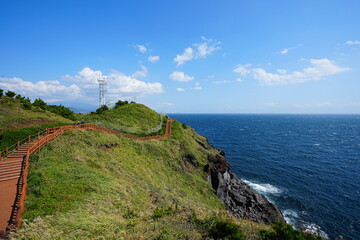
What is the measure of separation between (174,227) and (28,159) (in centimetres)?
1625

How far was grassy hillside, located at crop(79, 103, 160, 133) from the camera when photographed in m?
36.7

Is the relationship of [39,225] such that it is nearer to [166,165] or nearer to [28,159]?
[28,159]

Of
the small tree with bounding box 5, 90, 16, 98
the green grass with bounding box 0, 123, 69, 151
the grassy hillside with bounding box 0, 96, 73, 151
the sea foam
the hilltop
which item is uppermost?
the small tree with bounding box 5, 90, 16, 98

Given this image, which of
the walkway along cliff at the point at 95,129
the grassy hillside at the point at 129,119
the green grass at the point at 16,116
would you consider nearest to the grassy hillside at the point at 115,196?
the walkway along cliff at the point at 95,129

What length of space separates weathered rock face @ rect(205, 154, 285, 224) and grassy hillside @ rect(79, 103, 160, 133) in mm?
17285

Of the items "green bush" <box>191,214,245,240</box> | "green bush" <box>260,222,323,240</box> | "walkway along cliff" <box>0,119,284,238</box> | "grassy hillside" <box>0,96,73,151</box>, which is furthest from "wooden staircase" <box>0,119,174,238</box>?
"green bush" <box>260,222,323,240</box>

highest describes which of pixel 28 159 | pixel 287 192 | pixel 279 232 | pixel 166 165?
pixel 28 159

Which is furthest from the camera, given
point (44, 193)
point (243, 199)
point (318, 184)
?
point (318, 184)

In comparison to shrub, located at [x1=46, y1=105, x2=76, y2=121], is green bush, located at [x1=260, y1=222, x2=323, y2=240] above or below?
below

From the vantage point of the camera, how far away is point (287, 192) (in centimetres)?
3562

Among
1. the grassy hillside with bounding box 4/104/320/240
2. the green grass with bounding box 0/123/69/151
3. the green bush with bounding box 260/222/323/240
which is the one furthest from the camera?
the green grass with bounding box 0/123/69/151

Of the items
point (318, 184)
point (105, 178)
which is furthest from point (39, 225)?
point (318, 184)

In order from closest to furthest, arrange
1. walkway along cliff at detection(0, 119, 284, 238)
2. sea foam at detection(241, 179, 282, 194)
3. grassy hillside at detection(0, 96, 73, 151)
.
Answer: walkway along cliff at detection(0, 119, 284, 238), grassy hillside at detection(0, 96, 73, 151), sea foam at detection(241, 179, 282, 194)

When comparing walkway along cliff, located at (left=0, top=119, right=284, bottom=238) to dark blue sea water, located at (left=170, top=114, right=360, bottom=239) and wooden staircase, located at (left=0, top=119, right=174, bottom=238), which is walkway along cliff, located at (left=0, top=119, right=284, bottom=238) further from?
dark blue sea water, located at (left=170, top=114, right=360, bottom=239)
